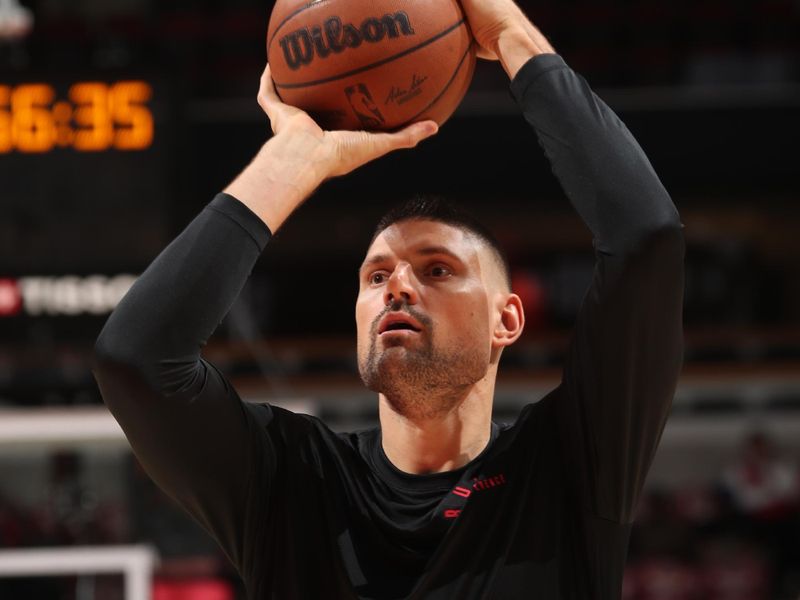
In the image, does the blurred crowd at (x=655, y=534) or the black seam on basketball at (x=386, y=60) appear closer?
the black seam on basketball at (x=386, y=60)

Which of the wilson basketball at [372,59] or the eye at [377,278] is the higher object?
the wilson basketball at [372,59]

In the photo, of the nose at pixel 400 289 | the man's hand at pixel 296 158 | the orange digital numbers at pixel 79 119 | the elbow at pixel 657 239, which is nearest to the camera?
the elbow at pixel 657 239

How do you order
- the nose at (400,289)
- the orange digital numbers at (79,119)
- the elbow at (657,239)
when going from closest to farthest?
the elbow at (657,239) → the nose at (400,289) → the orange digital numbers at (79,119)

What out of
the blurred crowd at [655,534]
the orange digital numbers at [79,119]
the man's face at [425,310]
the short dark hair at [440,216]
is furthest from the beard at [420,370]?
the blurred crowd at [655,534]

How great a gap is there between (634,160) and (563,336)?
7814 millimetres

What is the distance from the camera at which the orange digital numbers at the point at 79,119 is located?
5469mm

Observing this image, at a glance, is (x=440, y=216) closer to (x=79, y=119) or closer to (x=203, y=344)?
(x=203, y=344)

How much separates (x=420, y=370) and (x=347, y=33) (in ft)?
2.05

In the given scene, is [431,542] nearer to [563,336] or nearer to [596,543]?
[596,543]

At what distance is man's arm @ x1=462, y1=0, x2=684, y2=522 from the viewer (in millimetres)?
1812

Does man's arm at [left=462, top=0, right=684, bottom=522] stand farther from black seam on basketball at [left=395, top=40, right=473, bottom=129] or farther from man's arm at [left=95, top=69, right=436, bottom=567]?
man's arm at [left=95, top=69, right=436, bottom=567]

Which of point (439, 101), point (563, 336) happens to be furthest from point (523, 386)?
point (439, 101)

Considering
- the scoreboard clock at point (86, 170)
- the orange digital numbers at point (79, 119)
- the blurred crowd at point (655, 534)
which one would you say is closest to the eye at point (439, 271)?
the scoreboard clock at point (86, 170)

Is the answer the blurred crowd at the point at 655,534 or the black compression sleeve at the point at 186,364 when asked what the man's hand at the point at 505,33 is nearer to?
the black compression sleeve at the point at 186,364
